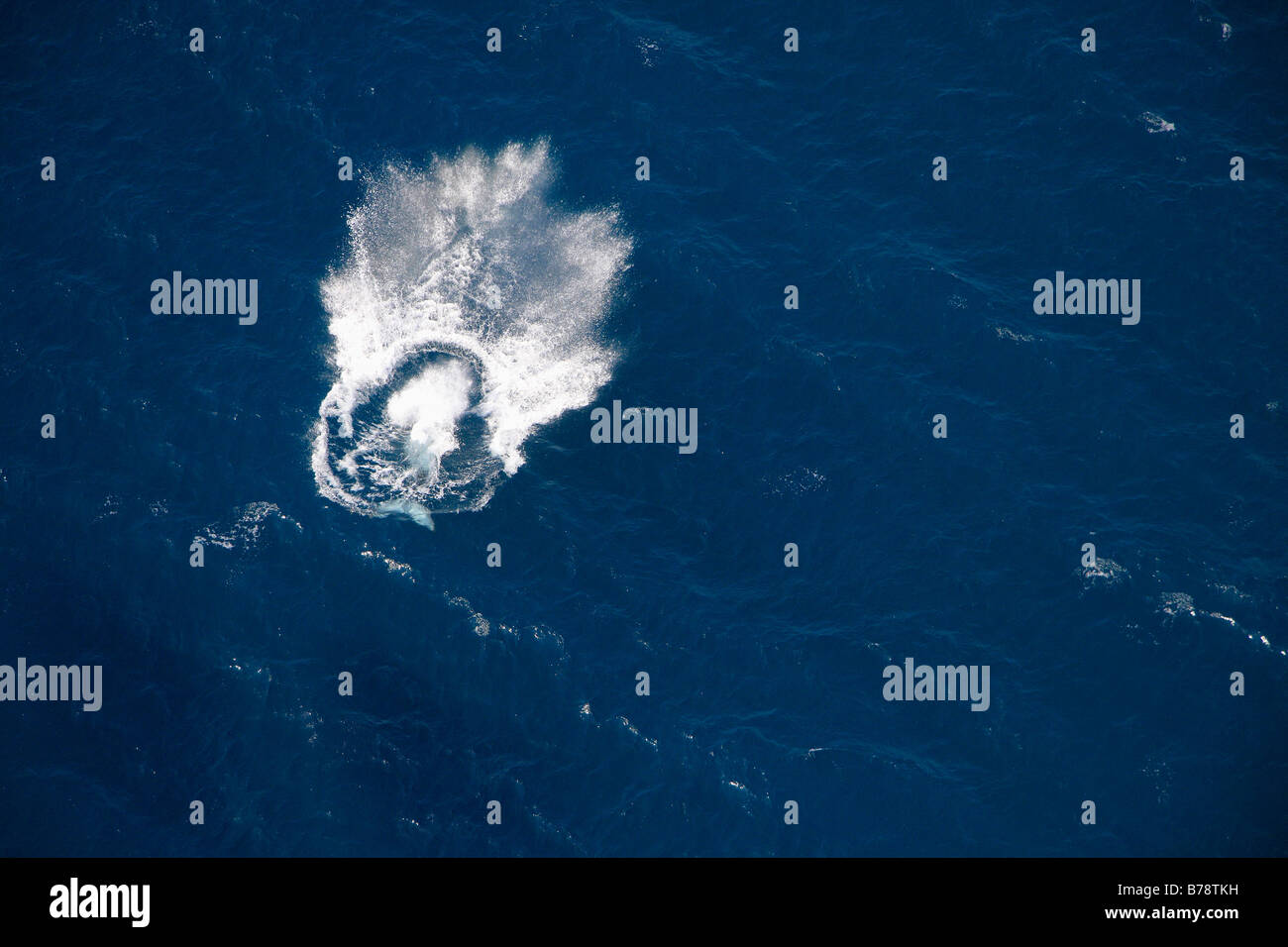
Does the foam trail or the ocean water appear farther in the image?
the foam trail

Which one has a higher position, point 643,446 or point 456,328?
point 456,328

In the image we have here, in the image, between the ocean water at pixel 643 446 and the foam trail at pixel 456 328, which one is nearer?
the ocean water at pixel 643 446

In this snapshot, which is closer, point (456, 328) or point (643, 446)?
point (643, 446)
